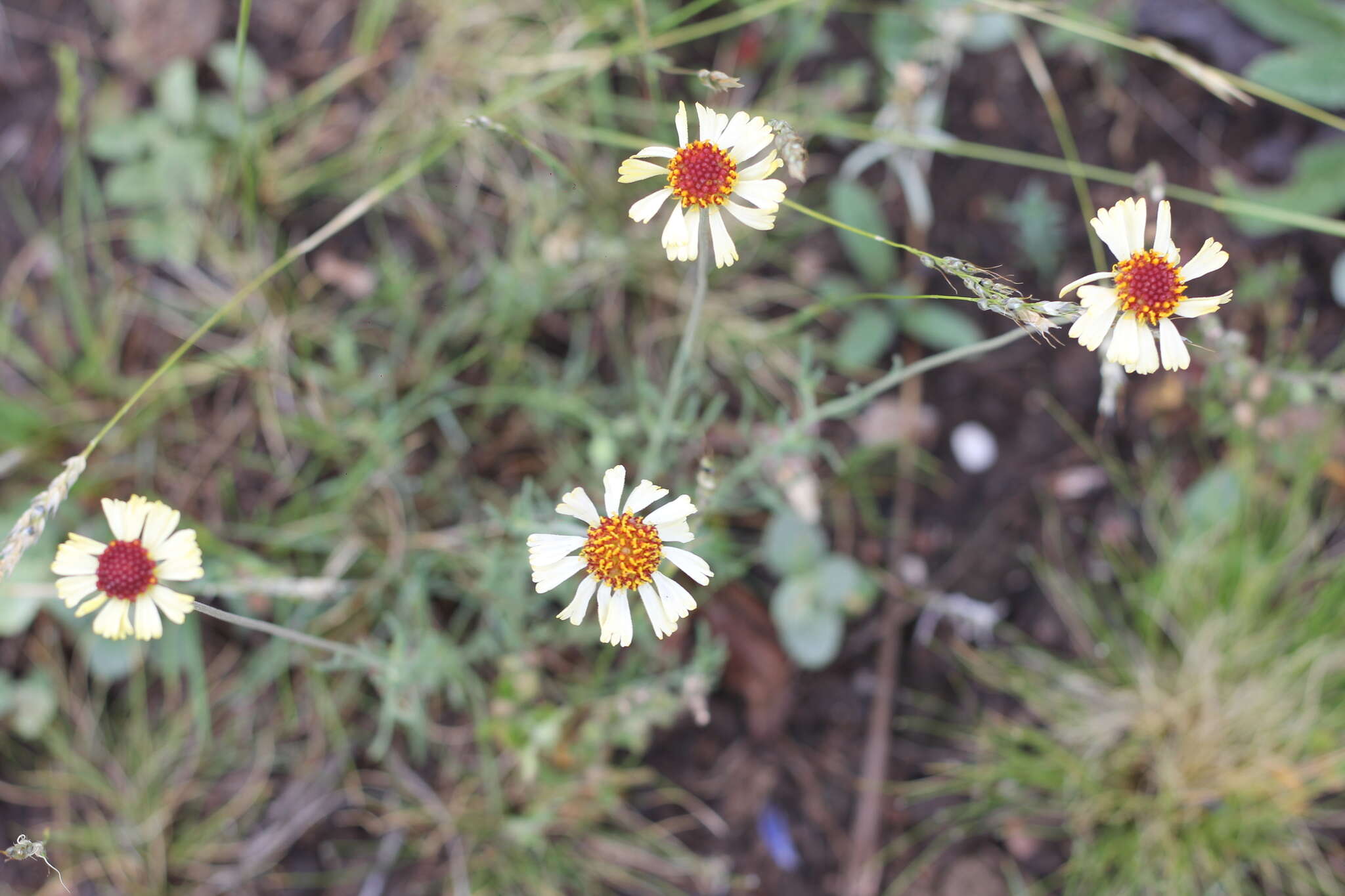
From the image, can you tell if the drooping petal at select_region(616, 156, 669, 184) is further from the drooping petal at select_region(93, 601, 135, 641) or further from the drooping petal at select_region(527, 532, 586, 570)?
the drooping petal at select_region(93, 601, 135, 641)

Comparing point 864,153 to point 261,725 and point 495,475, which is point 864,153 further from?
point 261,725

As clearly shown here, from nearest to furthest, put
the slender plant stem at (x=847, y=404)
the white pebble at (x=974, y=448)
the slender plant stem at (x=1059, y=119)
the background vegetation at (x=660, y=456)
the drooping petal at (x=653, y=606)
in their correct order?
the slender plant stem at (x=847, y=404) → the drooping petal at (x=653, y=606) → the background vegetation at (x=660, y=456) → the slender plant stem at (x=1059, y=119) → the white pebble at (x=974, y=448)

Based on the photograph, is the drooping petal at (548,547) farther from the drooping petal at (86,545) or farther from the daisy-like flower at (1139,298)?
the daisy-like flower at (1139,298)

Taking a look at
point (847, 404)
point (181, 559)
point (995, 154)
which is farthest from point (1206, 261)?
point (181, 559)

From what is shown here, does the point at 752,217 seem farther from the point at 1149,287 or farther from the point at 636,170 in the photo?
the point at 1149,287

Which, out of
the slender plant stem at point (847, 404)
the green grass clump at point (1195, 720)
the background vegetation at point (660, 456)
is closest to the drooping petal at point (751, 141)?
the slender plant stem at point (847, 404)

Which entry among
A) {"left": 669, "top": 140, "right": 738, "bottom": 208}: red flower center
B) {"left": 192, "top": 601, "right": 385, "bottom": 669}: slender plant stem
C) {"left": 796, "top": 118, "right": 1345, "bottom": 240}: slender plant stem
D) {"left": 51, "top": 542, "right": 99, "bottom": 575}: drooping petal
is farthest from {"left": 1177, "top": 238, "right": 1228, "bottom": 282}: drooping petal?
{"left": 51, "top": 542, "right": 99, "bottom": 575}: drooping petal
